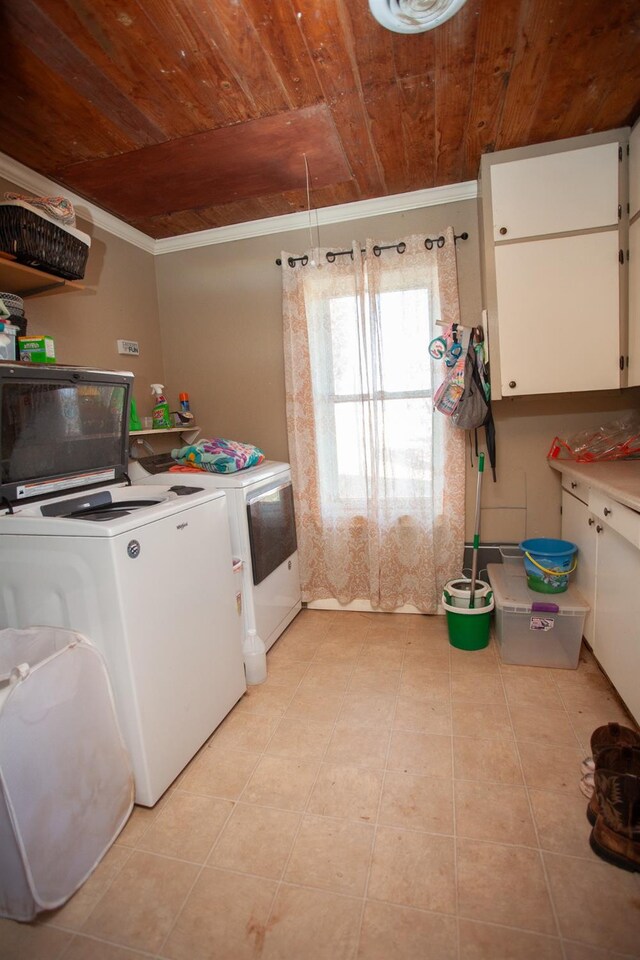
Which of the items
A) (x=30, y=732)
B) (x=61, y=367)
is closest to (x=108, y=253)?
(x=61, y=367)

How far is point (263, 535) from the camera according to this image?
2.23m

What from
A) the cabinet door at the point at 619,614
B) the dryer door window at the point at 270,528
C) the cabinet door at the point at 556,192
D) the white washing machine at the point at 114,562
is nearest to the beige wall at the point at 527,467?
the cabinet door at the point at 619,614

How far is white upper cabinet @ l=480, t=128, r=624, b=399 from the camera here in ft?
6.32

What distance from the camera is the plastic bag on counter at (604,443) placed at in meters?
2.11

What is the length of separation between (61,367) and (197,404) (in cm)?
149

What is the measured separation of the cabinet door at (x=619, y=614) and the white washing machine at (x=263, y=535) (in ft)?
4.84

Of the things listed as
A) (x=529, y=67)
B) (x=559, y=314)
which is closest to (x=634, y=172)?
(x=559, y=314)

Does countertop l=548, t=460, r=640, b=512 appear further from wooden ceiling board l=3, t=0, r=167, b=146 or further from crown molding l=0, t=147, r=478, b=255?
wooden ceiling board l=3, t=0, r=167, b=146

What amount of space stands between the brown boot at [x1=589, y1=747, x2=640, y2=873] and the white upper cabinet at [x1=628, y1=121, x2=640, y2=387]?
1525 mm

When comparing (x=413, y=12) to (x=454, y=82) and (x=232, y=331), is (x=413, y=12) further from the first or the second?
(x=232, y=331)

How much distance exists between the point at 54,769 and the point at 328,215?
2723 mm

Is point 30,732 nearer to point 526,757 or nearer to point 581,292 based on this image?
point 526,757

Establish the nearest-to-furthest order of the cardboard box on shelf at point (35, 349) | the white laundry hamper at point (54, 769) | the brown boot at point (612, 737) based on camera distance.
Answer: the white laundry hamper at point (54, 769) < the brown boot at point (612, 737) < the cardboard box on shelf at point (35, 349)

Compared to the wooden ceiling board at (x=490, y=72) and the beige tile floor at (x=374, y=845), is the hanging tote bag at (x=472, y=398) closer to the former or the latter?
the wooden ceiling board at (x=490, y=72)
